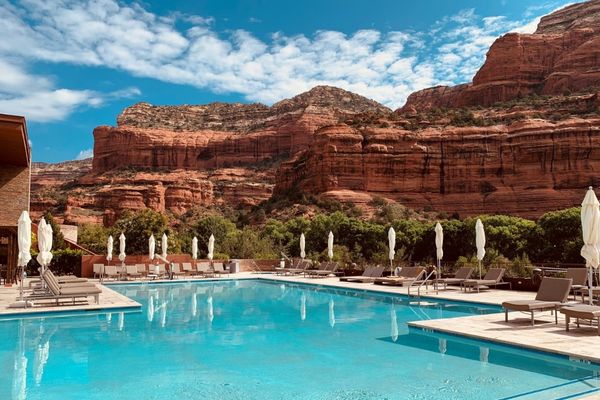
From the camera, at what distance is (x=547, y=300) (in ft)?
25.6

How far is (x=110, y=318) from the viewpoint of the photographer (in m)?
9.51

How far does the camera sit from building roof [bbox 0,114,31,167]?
11.1 meters

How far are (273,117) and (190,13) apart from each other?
56.6 meters

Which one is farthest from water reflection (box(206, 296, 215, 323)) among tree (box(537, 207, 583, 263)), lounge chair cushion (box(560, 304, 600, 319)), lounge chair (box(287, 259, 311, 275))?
tree (box(537, 207, 583, 263))

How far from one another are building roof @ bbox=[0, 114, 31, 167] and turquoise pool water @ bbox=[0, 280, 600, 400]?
4.57 m

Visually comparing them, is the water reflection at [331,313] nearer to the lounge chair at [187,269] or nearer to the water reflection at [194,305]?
the water reflection at [194,305]

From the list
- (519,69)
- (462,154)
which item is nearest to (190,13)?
(462,154)

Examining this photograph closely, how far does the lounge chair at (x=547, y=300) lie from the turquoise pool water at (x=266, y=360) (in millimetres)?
1097

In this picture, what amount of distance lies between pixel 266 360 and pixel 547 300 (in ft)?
15.1

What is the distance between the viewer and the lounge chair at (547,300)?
733 centimetres

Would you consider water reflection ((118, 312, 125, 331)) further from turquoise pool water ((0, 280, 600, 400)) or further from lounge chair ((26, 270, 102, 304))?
lounge chair ((26, 270, 102, 304))

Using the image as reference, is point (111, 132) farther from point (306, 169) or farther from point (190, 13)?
point (190, 13)

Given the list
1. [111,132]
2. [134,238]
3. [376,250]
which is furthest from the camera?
[111,132]

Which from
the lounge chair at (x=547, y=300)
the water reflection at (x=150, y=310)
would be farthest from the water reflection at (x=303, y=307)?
the lounge chair at (x=547, y=300)
